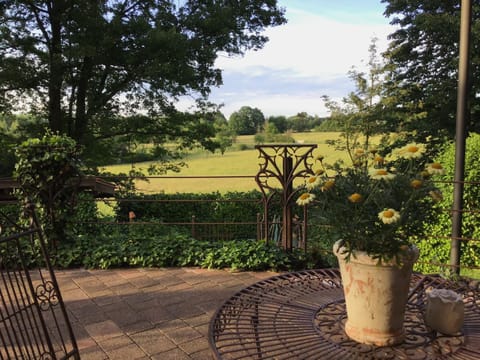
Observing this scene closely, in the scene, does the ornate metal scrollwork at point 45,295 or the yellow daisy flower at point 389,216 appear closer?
the yellow daisy flower at point 389,216

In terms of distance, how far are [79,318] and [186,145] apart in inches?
275

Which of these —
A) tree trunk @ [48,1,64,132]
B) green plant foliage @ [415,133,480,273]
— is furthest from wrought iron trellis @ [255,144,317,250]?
tree trunk @ [48,1,64,132]

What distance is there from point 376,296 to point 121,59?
7925mm

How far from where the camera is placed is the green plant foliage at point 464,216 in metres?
5.55

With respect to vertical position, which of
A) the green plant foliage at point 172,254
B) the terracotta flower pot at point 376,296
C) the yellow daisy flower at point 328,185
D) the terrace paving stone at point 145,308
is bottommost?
the terrace paving stone at point 145,308

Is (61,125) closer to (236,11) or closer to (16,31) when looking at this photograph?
(16,31)

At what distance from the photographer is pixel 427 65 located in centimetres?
944

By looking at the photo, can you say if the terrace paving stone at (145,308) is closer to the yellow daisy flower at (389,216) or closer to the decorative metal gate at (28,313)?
the decorative metal gate at (28,313)

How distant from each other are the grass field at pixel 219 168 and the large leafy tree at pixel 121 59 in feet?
→ 4.39

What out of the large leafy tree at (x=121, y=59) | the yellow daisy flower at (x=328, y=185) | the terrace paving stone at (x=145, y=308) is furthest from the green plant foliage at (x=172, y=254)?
the large leafy tree at (x=121, y=59)

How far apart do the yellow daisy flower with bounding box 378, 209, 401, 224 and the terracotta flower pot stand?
0.19 meters

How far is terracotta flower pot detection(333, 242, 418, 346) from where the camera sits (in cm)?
126

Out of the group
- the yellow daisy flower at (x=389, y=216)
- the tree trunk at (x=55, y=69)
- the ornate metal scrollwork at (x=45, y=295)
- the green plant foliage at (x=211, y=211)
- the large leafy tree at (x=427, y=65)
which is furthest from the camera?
the green plant foliage at (x=211, y=211)

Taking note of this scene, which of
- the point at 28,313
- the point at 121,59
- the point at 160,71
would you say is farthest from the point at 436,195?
the point at 121,59
